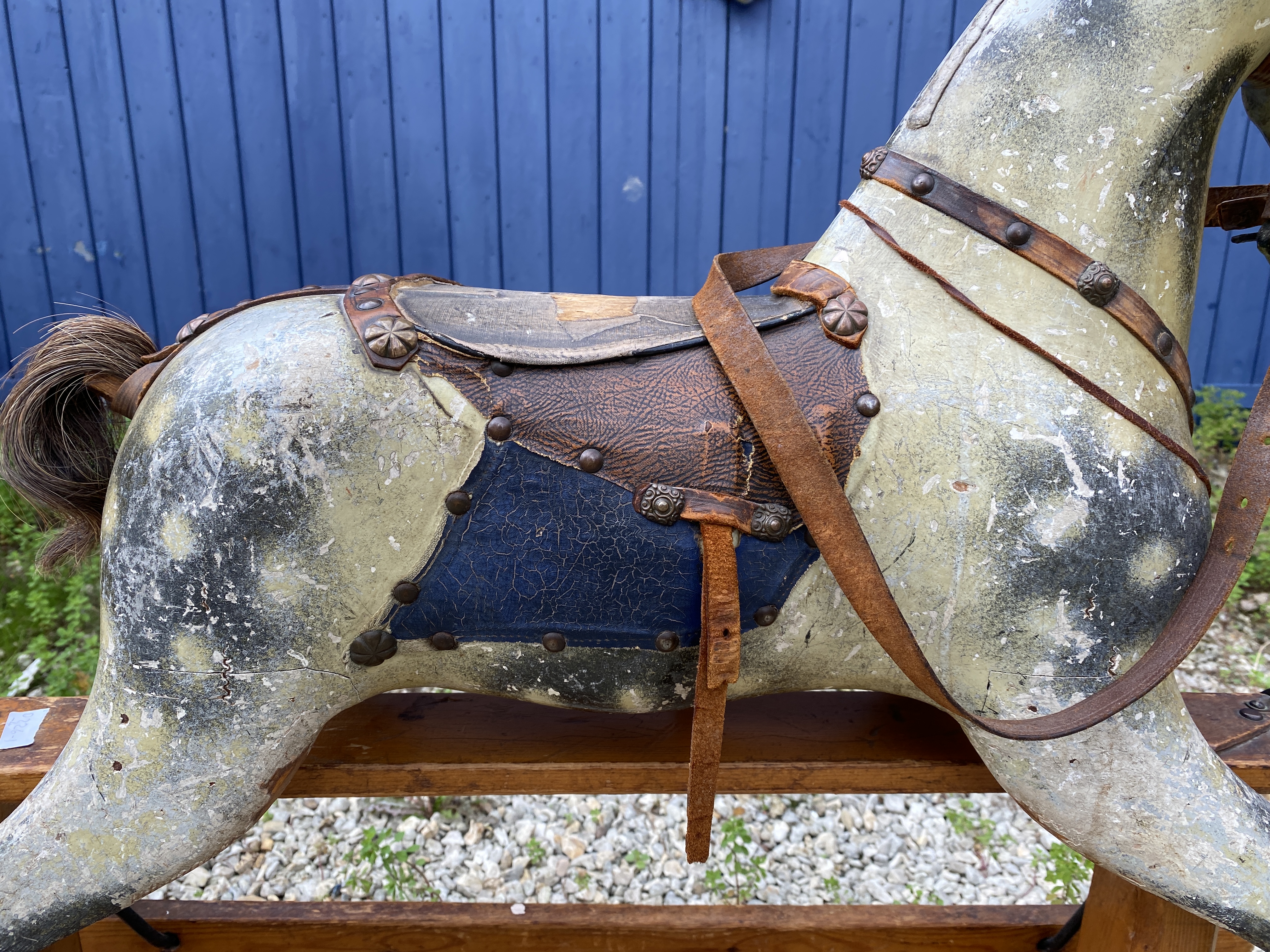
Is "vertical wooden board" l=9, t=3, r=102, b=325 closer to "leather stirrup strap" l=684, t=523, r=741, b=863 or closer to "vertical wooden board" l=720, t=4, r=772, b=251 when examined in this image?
"vertical wooden board" l=720, t=4, r=772, b=251

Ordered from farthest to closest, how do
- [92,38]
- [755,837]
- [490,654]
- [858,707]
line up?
[92,38] < [755,837] < [858,707] < [490,654]

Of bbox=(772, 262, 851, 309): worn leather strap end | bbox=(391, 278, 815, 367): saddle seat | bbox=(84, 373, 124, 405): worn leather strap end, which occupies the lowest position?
bbox=(84, 373, 124, 405): worn leather strap end

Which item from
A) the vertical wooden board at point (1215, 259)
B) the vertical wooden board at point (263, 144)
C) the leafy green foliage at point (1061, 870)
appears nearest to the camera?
the leafy green foliage at point (1061, 870)

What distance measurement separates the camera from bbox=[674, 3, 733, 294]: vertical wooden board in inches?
127

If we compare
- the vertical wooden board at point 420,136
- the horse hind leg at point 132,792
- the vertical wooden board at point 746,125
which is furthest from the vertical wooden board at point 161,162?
the horse hind leg at point 132,792

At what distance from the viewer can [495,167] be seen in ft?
11.1

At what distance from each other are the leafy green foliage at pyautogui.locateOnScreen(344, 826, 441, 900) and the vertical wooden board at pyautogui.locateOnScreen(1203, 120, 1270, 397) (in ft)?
12.8

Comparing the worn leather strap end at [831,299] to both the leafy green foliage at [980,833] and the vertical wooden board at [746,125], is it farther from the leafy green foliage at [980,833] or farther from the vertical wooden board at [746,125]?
the vertical wooden board at [746,125]

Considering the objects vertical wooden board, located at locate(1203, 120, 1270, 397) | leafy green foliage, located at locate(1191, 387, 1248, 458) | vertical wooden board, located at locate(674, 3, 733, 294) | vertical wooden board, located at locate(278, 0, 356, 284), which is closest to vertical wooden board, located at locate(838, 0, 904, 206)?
vertical wooden board, located at locate(674, 3, 733, 294)

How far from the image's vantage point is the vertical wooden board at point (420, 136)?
3184 millimetres

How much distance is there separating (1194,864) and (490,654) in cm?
88

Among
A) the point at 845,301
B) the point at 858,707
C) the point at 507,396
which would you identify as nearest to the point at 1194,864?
the point at 858,707

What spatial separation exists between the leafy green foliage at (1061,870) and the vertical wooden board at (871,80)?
246 centimetres

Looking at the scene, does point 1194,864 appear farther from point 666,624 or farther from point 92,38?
point 92,38
